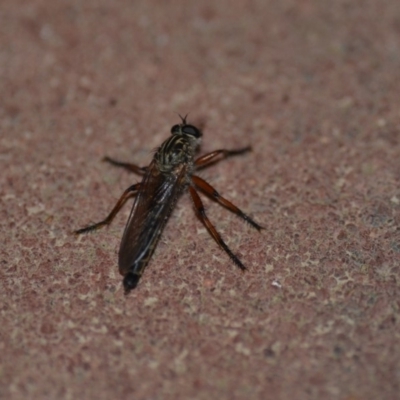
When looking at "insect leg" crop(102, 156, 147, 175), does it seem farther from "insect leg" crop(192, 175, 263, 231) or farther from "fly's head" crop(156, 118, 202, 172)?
"insect leg" crop(192, 175, 263, 231)

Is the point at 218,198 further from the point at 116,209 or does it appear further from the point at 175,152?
the point at 116,209

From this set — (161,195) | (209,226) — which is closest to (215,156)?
(161,195)

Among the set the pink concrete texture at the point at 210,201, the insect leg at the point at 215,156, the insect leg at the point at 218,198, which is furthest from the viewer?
the insect leg at the point at 215,156

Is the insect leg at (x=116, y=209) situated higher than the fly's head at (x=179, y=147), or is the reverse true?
the fly's head at (x=179, y=147)

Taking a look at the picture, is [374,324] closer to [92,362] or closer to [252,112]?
[92,362]

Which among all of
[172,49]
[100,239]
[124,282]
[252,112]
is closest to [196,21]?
[172,49]

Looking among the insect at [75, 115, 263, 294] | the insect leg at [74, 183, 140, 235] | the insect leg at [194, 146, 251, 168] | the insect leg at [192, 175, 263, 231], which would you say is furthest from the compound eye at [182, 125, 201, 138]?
the insect leg at [74, 183, 140, 235]

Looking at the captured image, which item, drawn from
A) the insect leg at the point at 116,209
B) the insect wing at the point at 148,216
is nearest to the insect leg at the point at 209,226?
the insect wing at the point at 148,216

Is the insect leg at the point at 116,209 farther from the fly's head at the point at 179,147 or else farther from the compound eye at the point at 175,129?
the compound eye at the point at 175,129

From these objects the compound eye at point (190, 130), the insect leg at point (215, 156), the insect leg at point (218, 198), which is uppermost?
the compound eye at point (190, 130)
